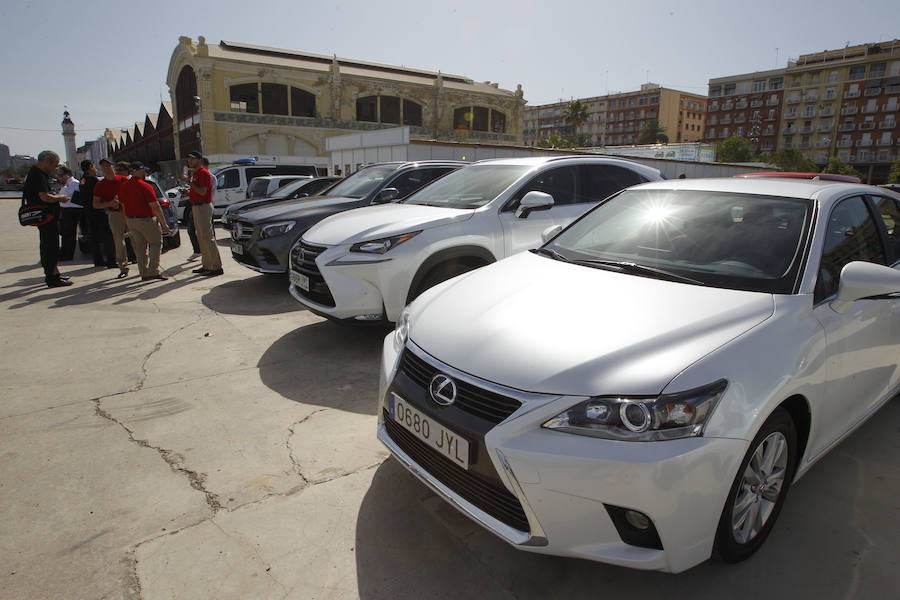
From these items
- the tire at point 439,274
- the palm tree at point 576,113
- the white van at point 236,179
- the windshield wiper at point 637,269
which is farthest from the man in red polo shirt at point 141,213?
the palm tree at point 576,113

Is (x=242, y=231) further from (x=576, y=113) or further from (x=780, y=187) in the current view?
(x=576, y=113)

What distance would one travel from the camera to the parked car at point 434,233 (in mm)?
4402

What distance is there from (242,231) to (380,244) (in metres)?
3.51

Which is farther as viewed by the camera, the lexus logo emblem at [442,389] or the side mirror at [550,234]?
the side mirror at [550,234]

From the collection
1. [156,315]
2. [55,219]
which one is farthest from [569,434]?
[55,219]

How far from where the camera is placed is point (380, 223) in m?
4.70

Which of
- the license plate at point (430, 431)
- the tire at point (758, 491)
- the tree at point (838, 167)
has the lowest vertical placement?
the tire at point (758, 491)

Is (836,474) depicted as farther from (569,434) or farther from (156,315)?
(156,315)

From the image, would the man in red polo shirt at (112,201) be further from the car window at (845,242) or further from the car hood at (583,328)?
the car window at (845,242)

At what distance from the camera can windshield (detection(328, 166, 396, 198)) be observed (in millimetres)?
7684

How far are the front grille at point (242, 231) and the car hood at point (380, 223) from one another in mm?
2309

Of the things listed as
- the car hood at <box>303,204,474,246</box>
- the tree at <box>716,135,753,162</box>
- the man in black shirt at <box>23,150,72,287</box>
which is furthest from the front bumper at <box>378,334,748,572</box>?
the tree at <box>716,135,753,162</box>

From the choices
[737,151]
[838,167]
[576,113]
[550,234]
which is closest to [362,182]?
[550,234]

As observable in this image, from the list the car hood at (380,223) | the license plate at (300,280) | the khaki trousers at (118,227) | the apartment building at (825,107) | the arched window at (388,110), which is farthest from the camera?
the apartment building at (825,107)
